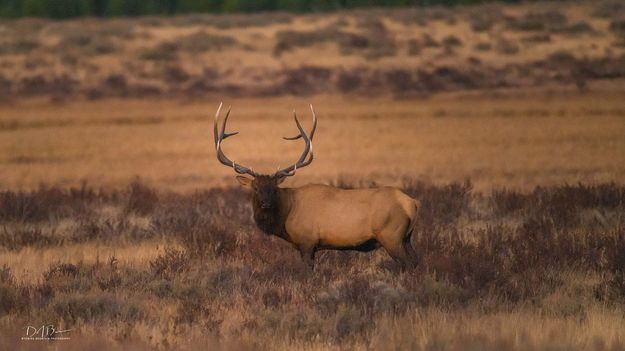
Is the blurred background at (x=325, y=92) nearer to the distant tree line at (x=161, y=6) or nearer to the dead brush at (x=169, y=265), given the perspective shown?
the distant tree line at (x=161, y=6)

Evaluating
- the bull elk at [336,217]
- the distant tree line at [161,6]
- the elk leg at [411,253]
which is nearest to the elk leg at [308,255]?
the bull elk at [336,217]

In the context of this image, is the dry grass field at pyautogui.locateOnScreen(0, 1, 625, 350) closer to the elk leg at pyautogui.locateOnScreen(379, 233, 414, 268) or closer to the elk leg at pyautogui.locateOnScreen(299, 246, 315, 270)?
the elk leg at pyautogui.locateOnScreen(299, 246, 315, 270)

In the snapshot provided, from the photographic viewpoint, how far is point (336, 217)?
1165 cm

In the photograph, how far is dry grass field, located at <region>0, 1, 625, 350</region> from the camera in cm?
997

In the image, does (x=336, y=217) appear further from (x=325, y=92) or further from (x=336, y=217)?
(x=325, y=92)

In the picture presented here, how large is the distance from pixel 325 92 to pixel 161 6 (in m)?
22.4

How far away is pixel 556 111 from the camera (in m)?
35.1

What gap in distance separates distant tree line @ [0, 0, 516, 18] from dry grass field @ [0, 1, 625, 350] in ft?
20.0

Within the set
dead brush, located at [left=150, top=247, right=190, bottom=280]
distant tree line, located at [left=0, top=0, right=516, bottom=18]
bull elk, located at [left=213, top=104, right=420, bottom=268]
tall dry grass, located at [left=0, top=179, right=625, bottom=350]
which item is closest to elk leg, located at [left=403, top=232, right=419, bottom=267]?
bull elk, located at [left=213, top=104, right=420, bottom=268]

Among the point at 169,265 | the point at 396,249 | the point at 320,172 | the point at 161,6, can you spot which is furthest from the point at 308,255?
the point at 161,6

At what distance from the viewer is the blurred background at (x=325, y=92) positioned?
26.8 m

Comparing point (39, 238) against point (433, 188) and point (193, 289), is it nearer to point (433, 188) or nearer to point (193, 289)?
point (193, 289)

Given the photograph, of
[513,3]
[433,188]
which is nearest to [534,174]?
[433,188]

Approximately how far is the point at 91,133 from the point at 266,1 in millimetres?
28086
